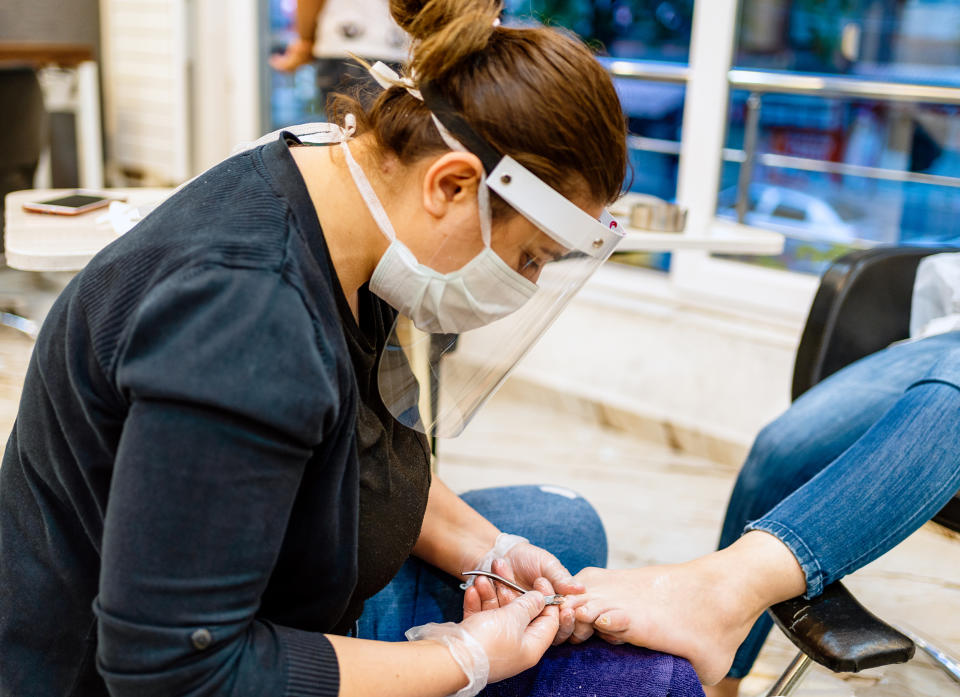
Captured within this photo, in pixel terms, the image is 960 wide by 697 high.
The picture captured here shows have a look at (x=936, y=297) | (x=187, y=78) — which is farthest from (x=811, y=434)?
(x=187, y=78)

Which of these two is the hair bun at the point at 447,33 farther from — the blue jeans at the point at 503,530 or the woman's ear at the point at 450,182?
the blue jeans at the point at 503,530

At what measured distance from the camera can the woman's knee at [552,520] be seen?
1.07 metres

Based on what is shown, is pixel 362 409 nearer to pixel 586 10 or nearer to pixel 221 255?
pixel 221 255

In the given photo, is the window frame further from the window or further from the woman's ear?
the woman's ear

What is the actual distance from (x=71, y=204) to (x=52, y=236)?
0.22 m

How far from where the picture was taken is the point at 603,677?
2.77 ft

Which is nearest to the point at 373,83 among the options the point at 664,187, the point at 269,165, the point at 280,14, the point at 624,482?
the point at 269,165

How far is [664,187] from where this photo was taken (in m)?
2.87

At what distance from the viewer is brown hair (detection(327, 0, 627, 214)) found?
690mm

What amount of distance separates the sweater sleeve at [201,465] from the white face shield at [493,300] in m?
0.20

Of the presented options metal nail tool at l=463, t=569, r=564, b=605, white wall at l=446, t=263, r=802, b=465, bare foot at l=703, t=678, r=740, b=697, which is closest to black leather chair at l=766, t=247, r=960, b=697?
bare foot at l=703, t=678, r=740, b=697

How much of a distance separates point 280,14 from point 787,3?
1777mm

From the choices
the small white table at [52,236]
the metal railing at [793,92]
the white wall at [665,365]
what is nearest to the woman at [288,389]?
the small white table at [52,236]

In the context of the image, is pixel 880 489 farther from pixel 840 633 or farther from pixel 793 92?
pixel 793 92
